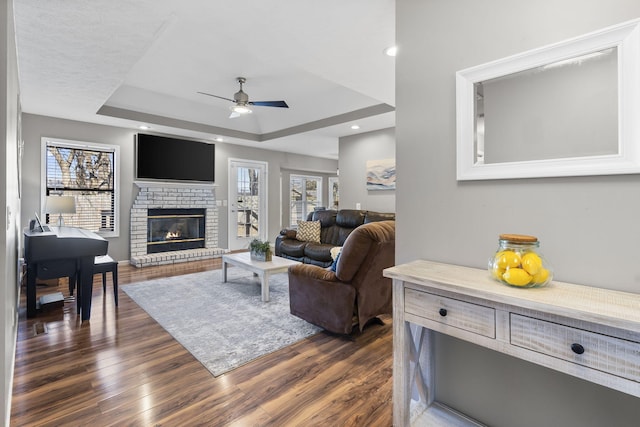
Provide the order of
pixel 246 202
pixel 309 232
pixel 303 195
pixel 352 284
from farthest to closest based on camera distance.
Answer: pixel 303 195 < pixel 246 202 < pixel 309 232 < pixel 352 284

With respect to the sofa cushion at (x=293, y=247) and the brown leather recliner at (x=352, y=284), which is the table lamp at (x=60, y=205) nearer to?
the sofa cushion at (x=293, y=247)

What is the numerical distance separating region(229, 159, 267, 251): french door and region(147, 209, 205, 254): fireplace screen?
0.75 m

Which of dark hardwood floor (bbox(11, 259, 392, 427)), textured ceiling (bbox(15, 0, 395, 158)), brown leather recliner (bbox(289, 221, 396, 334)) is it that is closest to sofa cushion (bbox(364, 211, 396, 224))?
textured ceiling (bbox(15, 0, 395, 158))

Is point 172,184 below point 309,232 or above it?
above

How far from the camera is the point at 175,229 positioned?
20.1ft

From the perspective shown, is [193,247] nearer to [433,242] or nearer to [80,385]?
[80,385]

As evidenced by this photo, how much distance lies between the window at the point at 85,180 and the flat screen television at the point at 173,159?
17.2 inches

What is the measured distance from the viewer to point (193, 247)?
629cm

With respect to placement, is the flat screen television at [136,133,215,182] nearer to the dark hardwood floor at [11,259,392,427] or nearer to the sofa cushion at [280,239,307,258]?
the sofa cushion at [280,239,307,258]

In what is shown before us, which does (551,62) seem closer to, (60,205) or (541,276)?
(541,276)

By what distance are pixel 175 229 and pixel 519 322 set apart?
6.23m

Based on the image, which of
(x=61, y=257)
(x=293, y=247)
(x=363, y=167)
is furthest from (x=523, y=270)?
(x=363, y=167)

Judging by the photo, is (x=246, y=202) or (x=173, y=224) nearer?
(x=173, y=224)

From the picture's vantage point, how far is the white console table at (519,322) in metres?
0.91
